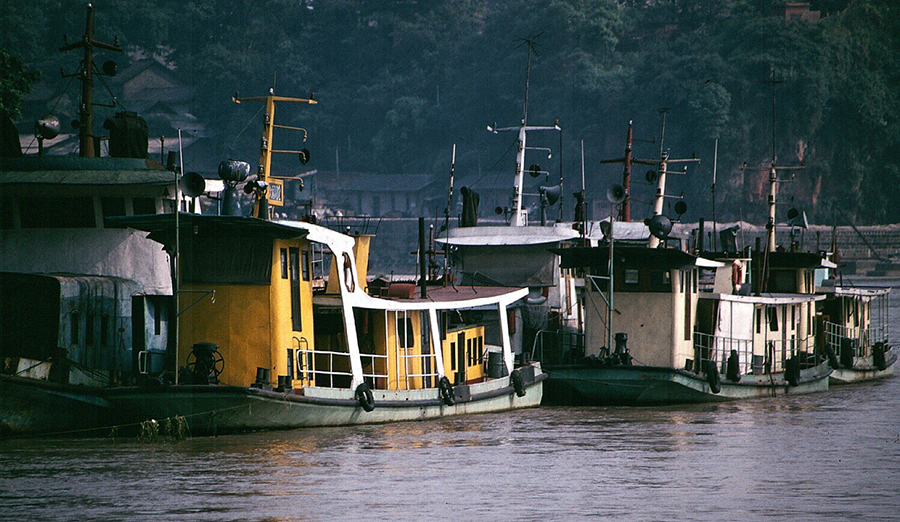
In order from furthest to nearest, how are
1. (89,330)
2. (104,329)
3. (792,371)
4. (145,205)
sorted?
(792,371)
(145,205)
(104,329)
(89,330)

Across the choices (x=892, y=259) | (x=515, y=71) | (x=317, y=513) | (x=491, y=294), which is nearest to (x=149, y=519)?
(x=317, y=513)

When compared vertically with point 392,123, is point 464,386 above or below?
below

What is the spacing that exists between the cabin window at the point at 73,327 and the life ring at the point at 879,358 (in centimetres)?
2549

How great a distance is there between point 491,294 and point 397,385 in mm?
3973

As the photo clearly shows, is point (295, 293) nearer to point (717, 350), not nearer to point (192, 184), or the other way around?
point (192, 184)

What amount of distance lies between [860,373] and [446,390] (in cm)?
1737

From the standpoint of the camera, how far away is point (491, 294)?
29531 millimetres

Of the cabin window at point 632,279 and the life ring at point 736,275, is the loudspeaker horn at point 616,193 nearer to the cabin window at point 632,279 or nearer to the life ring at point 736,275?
the cabin window at point 632,279

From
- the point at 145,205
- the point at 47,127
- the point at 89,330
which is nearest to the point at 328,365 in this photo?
the point at 89,330

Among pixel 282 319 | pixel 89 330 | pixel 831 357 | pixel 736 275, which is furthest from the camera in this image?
pixel 831 357

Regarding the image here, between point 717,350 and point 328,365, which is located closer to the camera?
point 328,365

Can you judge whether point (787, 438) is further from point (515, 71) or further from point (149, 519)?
point (515, 71)

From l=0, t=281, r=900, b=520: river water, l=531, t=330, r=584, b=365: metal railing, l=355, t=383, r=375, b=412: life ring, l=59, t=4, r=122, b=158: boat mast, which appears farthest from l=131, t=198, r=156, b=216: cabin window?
l=531, t=330, r=584, b=365: metal railing

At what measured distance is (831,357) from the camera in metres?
36.9
